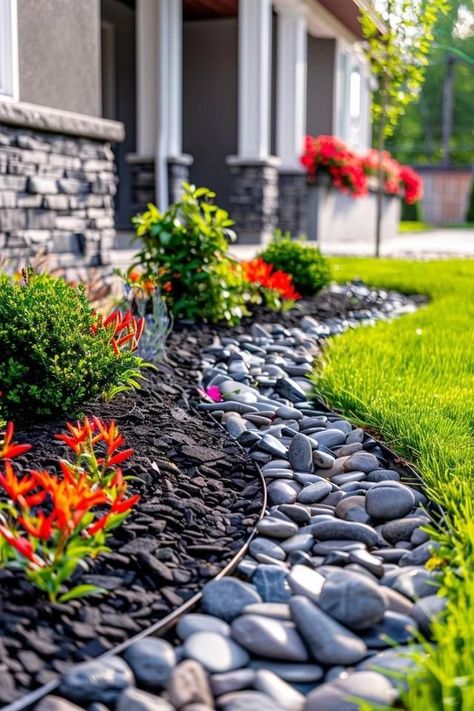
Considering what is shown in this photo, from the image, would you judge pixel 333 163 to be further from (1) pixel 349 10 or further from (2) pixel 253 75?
(2) pixel 253 75

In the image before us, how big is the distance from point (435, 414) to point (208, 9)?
9.07 m

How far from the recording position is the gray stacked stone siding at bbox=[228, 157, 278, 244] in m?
10.3

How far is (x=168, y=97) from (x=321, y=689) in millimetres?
8263

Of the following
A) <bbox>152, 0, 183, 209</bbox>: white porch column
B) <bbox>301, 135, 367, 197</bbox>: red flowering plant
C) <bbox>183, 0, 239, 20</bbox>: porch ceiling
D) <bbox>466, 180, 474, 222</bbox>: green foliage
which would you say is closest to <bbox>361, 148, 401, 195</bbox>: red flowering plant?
<bbox>301, 135, 367, 197</bbox>: red flowering plant

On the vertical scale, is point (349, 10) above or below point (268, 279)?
above

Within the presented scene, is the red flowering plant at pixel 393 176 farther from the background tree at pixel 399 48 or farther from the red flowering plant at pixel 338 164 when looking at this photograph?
the background tree at pixel 399 48

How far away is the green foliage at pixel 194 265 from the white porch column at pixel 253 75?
5411 mm

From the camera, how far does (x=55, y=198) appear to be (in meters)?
5.52

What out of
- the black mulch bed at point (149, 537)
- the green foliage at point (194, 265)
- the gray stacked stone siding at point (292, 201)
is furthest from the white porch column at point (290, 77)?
the black mulch bed at point (149, 537)

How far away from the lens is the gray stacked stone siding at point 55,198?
16.8 ft

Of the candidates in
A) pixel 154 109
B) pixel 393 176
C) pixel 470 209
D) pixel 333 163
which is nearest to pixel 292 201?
pixel 333 163

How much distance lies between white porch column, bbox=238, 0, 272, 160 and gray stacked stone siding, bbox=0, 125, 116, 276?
4179 mm

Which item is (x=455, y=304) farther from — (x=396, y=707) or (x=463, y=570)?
(x=396, y=707)

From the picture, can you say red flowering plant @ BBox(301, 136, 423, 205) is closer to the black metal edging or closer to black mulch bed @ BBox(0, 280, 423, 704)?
black mulch bed @ BBox(0, 280, 423, 704)
